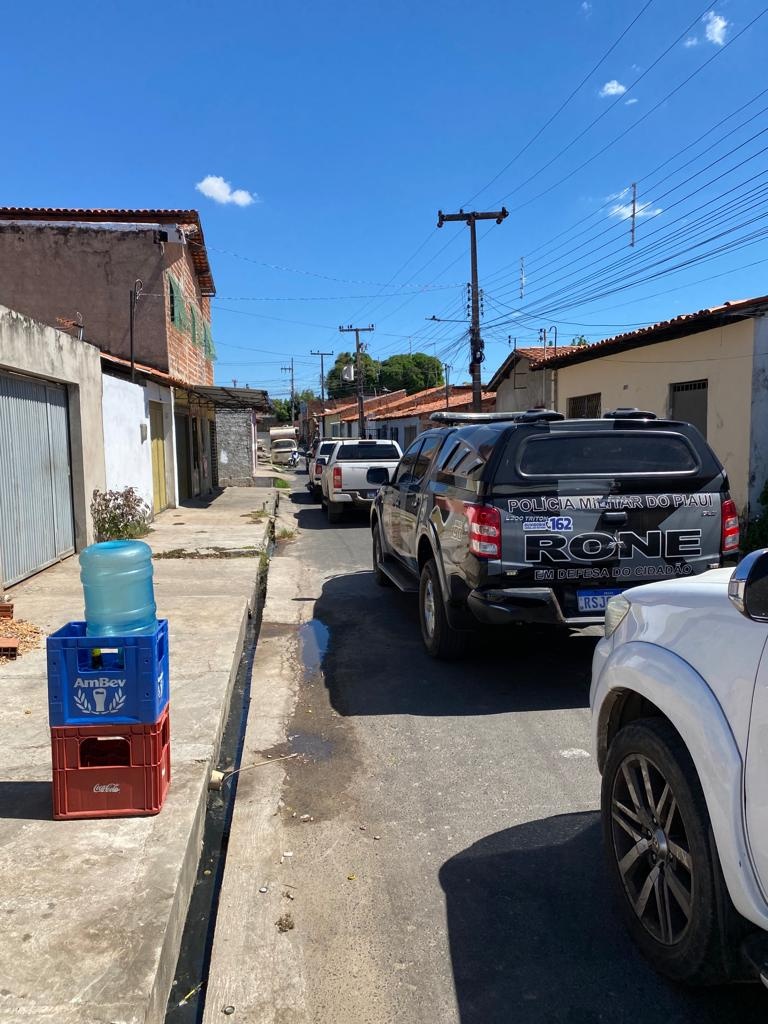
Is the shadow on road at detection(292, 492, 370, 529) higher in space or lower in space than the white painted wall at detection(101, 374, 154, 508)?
lower

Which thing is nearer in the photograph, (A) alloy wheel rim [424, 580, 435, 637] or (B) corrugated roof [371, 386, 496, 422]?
(A) alloy wheel rim [424, 580, 435, 637]

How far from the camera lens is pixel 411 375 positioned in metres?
88.4

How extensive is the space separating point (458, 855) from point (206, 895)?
1.11 m

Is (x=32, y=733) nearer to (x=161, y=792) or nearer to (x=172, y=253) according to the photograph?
(x=161, y=792)

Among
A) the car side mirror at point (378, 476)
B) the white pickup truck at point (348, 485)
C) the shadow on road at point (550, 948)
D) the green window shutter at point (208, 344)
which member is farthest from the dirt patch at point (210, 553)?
the green window shutter at point (208, 344)

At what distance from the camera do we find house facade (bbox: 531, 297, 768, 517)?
1219 centimetres

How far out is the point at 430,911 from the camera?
9.75ft

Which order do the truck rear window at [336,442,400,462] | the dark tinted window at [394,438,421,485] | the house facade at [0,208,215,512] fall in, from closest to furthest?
the dark tinted window at [394,438,421,485] < the house facade at [0,208,215,512] < the truck rear window at [336,442,400,462]

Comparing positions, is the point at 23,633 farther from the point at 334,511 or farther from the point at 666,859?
the point at 334,511

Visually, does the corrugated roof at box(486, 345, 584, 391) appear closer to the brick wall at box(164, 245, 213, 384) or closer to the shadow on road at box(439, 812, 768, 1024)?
the brick wall at box(164, 245, 213, 384)

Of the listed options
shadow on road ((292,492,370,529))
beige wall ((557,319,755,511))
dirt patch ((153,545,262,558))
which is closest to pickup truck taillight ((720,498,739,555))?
dirt patch ((153,545,262,558))

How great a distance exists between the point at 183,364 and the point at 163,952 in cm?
1890

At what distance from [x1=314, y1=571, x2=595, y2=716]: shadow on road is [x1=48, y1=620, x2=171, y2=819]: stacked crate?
76.2 inches

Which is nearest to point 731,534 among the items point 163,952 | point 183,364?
point 163,952
